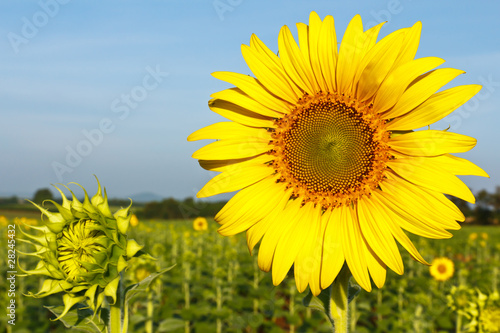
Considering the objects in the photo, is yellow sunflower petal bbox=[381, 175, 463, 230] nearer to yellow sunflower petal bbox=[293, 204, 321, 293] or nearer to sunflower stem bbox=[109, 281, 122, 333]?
yellow sunflower petal bbox=[293, 204, 321, 293]

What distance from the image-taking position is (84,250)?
191 centimetres

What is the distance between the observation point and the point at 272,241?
1.99m

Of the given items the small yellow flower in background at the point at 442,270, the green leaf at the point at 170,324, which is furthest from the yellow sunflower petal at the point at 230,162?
the small yellow flower in background at the point at 442,270

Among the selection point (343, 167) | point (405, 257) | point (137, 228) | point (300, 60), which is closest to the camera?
point (300, 60)

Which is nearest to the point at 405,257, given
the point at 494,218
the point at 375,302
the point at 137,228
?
the point at 375,302

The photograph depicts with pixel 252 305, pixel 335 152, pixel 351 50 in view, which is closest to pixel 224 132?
pixel 335 152

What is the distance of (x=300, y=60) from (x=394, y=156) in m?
0.65

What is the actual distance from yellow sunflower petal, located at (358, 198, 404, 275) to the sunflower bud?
1.04 metres

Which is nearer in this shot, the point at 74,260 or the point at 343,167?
the point at 74,260

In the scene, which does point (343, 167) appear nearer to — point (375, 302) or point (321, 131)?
point (321, 131)

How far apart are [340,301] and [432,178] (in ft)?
2.22

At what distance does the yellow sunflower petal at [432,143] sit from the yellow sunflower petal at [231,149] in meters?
0.67

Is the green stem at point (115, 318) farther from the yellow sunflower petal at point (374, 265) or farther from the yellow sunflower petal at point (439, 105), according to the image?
the yellow sunflower petal at point (439, 105)

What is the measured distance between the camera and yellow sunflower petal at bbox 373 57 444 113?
5.84ft
